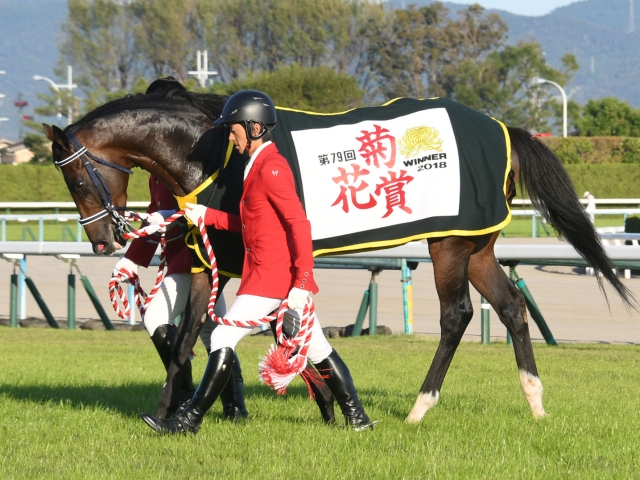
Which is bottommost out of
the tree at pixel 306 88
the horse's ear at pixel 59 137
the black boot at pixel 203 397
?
the black boot at pixel 203 397

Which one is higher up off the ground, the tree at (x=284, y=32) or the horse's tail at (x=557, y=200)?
the tree at (x=284, y=32)

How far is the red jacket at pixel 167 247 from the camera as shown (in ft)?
18.5

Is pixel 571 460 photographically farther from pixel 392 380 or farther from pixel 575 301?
pixel 575 301

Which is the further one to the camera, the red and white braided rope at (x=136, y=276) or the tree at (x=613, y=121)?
the tree at (x=613, y=121)

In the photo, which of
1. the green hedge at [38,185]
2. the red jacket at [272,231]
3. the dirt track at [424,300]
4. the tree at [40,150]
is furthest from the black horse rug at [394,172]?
the tree at [40,150]

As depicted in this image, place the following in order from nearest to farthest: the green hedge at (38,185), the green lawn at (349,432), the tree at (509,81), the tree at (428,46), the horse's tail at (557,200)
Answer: the green lawn at (349,432) → the horse's tail at (557,200) → the green hedge at (38,185) → the tree at (509,81) → the tree at (428,46)

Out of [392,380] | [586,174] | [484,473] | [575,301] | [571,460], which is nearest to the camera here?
[484,473]

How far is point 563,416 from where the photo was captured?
561cm

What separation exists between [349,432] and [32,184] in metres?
34.6

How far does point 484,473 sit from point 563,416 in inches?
58.2

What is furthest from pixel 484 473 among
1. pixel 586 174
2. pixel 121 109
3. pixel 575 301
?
pixel 586 174

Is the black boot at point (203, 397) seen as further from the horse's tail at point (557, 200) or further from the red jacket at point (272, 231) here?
the horse's tail at point (557, 200)

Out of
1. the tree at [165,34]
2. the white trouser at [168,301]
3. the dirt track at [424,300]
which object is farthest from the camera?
the tree at [165,34]

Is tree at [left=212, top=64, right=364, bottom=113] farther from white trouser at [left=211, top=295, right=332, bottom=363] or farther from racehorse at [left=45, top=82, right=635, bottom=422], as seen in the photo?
white trouser at [left=211, top=295, right=332, bottom=363]
